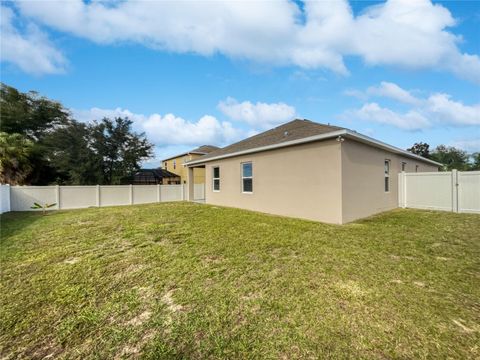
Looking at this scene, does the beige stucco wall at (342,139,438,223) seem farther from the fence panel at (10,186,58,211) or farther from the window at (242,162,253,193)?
the fence panel at (10,186,58,211)

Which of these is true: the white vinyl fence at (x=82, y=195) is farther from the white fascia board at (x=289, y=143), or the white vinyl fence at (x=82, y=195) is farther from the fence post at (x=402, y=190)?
the fence post at (x=402, y=190)

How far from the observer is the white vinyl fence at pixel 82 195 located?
12.6 m

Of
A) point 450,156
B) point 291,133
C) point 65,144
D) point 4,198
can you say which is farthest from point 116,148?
point 450,156

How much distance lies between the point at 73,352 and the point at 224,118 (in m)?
21.8

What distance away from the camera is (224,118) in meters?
22.7

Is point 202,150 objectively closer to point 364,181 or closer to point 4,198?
point 4,198

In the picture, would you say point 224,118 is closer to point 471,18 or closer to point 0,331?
point 471,18

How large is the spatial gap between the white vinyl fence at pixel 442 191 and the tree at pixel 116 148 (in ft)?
60.8

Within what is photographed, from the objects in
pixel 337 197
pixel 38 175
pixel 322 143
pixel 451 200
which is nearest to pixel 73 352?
pixel 337 197

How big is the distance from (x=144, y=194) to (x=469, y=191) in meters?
17.1

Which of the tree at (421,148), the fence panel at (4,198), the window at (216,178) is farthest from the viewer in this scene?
the tree at (421,148)

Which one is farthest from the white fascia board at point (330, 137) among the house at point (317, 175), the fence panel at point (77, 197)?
the fence panel at point (77, 197)

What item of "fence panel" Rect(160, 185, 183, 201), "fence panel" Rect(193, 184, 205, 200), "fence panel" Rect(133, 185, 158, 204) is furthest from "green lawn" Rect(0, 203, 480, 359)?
"fence panel" Rect(193, 184, 205, 200)

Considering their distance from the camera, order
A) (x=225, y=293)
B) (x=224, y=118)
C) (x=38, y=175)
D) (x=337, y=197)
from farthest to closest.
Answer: (x=224, y=118) < (x=38, y=175) < (x=337, y=197) < (x=225, y=293)
